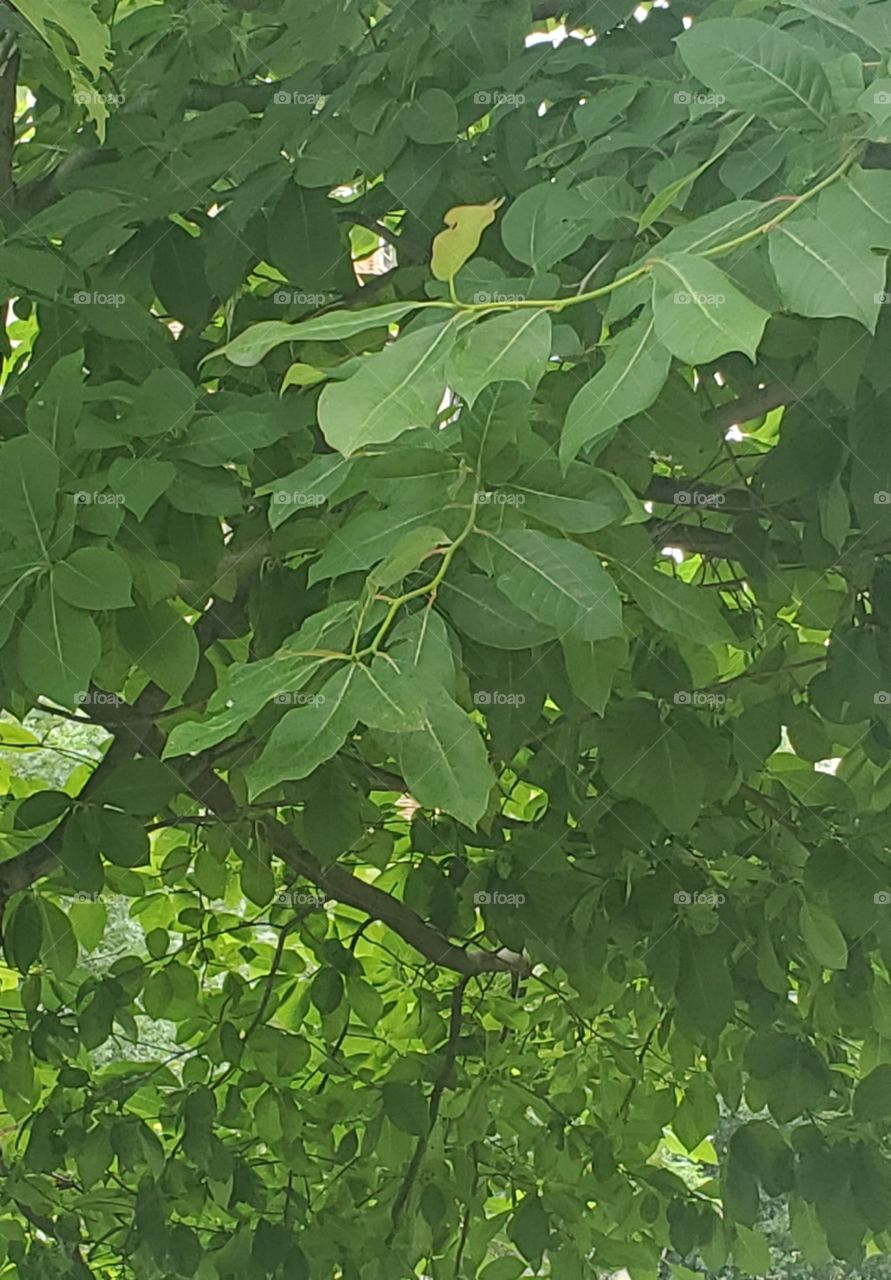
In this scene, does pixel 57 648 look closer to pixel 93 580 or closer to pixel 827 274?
pixel 93 580

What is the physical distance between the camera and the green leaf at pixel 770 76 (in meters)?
0.32

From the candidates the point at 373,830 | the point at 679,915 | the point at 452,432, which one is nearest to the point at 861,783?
the point at 679,915

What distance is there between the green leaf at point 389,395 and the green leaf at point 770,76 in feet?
0.35

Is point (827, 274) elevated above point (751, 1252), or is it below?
above

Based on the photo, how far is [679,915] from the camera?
62 centimetres

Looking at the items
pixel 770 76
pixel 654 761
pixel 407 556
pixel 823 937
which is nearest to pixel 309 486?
pixel 407 556

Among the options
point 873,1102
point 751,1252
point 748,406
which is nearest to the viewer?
point 748,406

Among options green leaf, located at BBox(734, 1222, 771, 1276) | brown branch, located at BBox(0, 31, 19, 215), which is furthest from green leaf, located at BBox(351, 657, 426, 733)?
green leaf, located at BBox(734, 1222, 771, 1276)

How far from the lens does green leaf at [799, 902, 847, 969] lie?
23.2 inches

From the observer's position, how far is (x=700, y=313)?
0.87 feet

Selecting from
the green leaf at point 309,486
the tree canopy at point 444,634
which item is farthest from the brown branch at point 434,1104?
the green leaf at point 309,486

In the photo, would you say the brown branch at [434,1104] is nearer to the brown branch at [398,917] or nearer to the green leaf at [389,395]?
the brown branch at [398,917]

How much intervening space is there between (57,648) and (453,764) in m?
0.15

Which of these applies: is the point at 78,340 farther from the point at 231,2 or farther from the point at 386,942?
the point at 386,942
